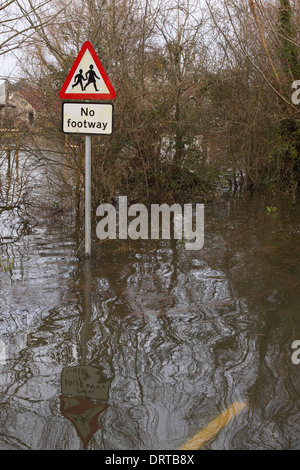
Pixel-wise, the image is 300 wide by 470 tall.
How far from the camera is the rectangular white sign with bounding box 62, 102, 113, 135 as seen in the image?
268 inches

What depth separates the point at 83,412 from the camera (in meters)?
3.42

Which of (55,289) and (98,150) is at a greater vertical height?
(98,150)

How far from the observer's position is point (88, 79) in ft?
22.1

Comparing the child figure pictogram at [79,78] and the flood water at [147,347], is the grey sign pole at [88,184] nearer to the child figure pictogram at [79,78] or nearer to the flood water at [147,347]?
the flood water at [147,347]

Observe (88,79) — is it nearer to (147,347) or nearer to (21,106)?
(147,347)

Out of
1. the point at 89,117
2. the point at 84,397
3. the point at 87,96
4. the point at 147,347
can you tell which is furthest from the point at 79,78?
the point at 84,397

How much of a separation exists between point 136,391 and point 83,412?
1.40ft

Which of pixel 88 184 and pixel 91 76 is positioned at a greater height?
pixel 91 76

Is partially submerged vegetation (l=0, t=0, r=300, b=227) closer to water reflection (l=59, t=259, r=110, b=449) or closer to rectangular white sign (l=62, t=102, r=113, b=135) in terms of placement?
rectangular white sign (l=62, t=102, r=113, b=135)

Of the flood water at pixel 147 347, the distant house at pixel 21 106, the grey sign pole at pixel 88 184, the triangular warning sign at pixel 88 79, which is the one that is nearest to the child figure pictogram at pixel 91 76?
the triangular warning sign at pixel 88 79

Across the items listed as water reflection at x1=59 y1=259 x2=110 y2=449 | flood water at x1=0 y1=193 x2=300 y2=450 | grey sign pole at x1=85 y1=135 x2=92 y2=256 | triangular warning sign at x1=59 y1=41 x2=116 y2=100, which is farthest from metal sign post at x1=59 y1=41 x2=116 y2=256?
water reflection at x1=59 y1=259 x2=110 y2=449

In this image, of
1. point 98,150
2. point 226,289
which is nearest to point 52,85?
point 98,150

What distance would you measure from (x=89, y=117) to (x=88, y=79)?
1.56ft

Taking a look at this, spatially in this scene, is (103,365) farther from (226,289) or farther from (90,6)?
(90,6)
